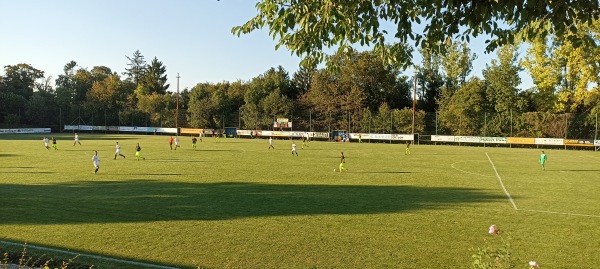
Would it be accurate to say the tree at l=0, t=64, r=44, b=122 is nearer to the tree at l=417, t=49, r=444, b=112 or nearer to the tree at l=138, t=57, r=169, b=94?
the tree at l=138, t=57, r=169, b=94

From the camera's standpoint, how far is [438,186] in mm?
20141

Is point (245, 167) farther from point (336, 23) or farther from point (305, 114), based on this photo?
point (305, 114)

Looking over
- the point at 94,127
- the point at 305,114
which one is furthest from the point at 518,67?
the point at 94,127

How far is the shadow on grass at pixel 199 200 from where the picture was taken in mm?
13125

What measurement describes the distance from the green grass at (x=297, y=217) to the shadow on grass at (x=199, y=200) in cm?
5

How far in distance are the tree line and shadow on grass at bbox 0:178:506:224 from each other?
2778 cm

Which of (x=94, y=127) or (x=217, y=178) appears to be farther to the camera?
(x=94, y=127)

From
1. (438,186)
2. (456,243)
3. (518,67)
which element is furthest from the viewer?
(518,67)

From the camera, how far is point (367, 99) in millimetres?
77500

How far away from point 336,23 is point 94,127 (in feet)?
319

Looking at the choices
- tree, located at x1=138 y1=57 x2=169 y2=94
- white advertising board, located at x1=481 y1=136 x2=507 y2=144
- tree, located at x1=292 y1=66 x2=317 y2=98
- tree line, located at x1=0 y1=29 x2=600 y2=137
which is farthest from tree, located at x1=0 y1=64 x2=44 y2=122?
white advertising board, located at x1=481 y1=136 x2=507 y2=144

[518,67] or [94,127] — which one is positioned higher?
[518,67]

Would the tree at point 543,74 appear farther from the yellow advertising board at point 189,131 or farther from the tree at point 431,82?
the yellow advertising board at point 189,131

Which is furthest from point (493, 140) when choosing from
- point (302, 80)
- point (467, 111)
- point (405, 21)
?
point (405, 21)
